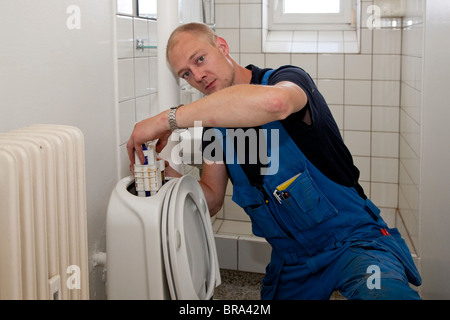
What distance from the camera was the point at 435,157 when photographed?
1.99 m

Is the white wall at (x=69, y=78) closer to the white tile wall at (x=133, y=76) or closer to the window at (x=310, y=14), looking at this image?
the white tile wall at (x=133, y=76)

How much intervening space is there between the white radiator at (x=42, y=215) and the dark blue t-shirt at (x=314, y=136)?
0.64 metres

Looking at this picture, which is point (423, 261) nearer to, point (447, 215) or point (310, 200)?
point (447, 215)

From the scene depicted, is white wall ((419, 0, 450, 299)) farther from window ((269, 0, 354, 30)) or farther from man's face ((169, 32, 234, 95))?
window ((269, 0, 354, 30))

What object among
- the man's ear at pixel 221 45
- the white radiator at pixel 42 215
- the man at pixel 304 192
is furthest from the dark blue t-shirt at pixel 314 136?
the white radiator at pixel 42 215

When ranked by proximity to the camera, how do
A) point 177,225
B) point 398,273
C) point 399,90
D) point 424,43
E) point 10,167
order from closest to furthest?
point 10,167 → point 177,225 → point 398,273 → point 424,43 → point 399,90

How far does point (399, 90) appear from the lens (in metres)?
2.86

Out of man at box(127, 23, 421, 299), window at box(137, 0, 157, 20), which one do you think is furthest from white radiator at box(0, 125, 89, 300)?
window at box(137, 0, 157, 20)

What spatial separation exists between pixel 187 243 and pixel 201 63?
1.95 feet

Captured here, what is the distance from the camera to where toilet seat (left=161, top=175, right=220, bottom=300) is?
111 cm

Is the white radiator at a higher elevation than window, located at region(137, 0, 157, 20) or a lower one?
lower

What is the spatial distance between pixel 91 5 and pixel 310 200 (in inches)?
Answer: 36.0

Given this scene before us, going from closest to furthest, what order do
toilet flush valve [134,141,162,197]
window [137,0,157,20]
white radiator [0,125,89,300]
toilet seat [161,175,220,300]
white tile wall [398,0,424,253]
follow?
white radiator [0,125,89,300]
toilet seat [161,175,220,300]
toilet flush valve [134,141,162,197]
window [137,0,157,20]
white tile wall [398,0,424,253]

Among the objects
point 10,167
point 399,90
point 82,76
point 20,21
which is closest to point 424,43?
point 399,90
